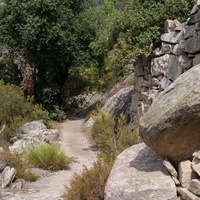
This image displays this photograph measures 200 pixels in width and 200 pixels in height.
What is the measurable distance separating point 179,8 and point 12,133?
24.1 feet

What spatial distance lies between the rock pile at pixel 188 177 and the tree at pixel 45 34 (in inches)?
463

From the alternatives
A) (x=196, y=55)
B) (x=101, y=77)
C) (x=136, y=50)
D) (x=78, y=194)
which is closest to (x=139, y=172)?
(x=78, y=194)

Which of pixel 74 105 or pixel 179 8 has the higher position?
pixel 179 8

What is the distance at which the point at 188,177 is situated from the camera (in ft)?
13.5

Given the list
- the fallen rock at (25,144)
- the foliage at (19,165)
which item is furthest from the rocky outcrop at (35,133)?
the foliage at (19,165)

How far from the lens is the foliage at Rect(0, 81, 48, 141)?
12642mm

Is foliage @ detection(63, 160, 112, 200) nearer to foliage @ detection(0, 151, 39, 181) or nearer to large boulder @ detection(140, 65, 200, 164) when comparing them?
large boulder @ detection(140, 65, 200, 164)

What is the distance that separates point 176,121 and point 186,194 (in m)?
0.85

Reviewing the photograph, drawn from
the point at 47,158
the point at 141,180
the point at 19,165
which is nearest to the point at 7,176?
the point at 19,165

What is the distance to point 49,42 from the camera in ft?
51.7

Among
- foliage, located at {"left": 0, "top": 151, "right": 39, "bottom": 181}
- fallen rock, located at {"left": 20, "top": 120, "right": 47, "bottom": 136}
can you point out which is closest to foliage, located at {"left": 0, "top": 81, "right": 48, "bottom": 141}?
fallen rock, located at {"left": 20, "top": 120, "right": 47, "bottom": 136}

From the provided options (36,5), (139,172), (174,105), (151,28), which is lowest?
(139,172)

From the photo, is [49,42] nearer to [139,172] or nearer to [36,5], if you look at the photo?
[36,5]

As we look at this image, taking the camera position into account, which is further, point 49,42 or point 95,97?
point 95,97
